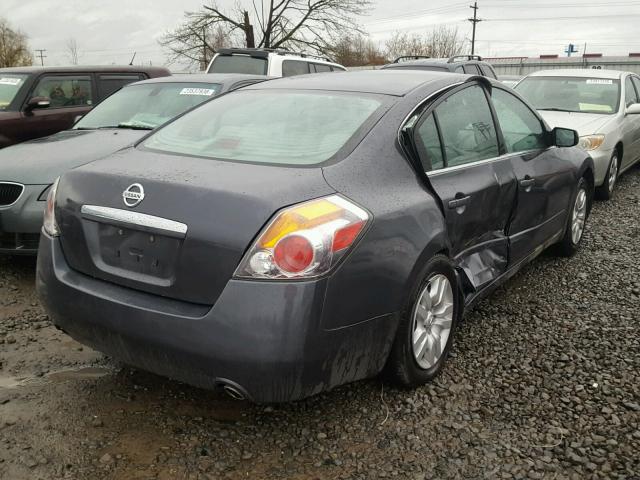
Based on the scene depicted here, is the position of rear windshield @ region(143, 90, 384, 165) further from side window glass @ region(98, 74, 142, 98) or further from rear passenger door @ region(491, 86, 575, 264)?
side window glass @ region(98, 74, 142, 98)

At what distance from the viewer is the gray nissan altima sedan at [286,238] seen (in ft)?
7.09

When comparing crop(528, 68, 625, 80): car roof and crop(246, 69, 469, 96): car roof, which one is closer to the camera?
crop(246, 69, 469, 96): car roof

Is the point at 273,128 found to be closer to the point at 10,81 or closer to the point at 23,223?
the point at 23,223

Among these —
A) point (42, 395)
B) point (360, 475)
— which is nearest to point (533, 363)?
point (360, 475)

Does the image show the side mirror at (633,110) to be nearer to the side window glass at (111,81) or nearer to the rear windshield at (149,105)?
the rear windshield at (149,105)

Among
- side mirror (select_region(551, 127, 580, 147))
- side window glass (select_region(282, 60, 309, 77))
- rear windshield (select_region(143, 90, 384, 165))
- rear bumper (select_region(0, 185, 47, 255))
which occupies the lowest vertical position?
rear bumper (select_region(0, 185, 47, 255))

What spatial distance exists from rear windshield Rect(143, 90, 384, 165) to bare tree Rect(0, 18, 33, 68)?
189 feet

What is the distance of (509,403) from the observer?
9.30 ft

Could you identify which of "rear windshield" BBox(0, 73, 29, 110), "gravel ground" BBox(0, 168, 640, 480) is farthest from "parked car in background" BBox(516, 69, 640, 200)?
"rear windshield" BBox(0, 73, 29, 110)

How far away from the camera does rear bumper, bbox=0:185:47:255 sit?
4198 millimetres

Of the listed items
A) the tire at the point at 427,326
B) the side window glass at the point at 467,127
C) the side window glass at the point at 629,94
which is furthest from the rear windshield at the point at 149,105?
the side window glass at the point at 629,94

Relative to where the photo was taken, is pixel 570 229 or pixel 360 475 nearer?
pixel 360 475

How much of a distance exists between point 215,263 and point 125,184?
58 cm

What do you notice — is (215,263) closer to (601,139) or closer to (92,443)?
(92,443)
